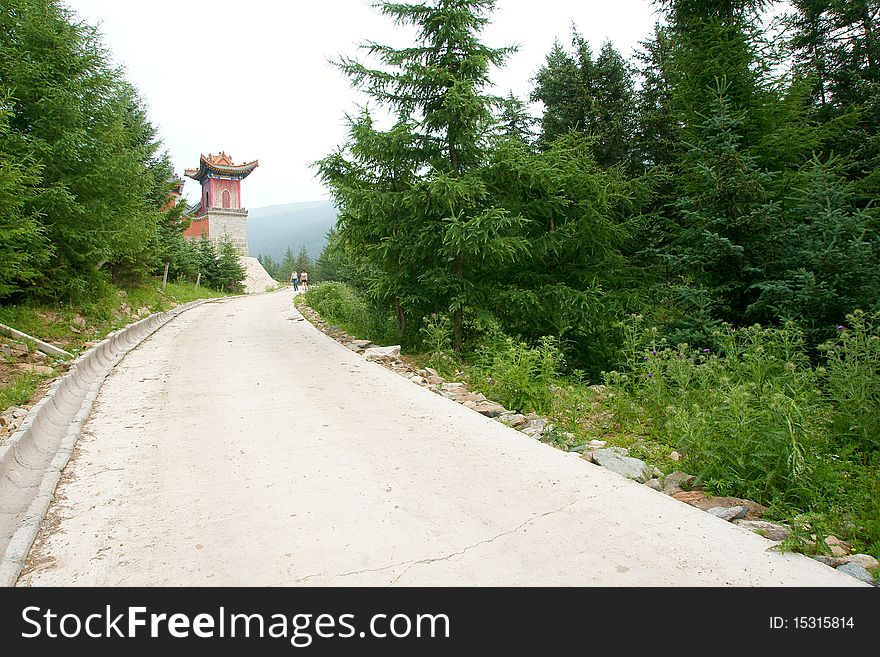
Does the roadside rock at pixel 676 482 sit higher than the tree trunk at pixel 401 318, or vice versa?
the tree trunk at pixel 401 318

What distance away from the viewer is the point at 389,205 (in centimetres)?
955

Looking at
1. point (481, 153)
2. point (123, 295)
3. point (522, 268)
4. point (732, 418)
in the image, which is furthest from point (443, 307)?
point (123, 295)

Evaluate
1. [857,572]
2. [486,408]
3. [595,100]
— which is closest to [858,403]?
[857,572]

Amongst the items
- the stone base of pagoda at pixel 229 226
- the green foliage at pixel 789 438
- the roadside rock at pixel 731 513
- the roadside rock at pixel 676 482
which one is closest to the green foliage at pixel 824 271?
the green foliage at pixel 789 438

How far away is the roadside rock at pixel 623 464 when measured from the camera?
428cm

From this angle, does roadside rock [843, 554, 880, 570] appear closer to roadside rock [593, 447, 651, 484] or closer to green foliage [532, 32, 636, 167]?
roadside rock [593, 447, 651, 484]

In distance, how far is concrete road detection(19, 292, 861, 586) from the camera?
292 cm

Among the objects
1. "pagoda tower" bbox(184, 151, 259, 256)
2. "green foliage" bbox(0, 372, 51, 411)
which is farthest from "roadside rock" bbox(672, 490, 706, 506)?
"pagoda tower" bbox(184, 151, 259, 256)

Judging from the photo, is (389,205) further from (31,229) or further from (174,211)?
(174,211)

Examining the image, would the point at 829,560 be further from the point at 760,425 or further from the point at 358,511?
the point at 358,511

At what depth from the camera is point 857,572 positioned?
113 inches

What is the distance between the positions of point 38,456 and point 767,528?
632cm

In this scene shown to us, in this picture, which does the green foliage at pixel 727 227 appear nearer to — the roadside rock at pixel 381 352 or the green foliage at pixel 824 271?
the green foliage at pixel 824 271

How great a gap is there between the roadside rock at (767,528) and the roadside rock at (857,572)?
37 centimetres
